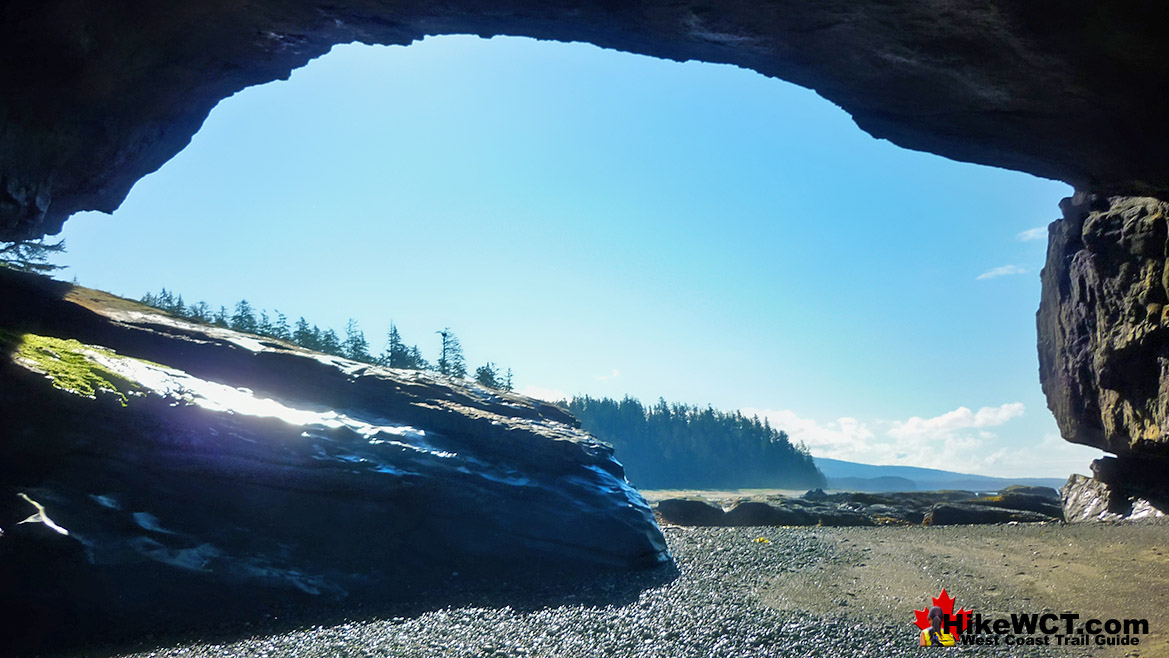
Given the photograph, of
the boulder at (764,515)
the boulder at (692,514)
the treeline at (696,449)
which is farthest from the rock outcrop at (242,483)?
the treeline at (696,449)

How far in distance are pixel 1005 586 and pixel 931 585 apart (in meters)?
1.35

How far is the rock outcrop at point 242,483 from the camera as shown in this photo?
847 centimetres

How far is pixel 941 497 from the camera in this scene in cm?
2931

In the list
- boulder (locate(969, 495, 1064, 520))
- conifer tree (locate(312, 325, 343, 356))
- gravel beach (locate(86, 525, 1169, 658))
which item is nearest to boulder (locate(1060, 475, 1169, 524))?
boulder (locate(969, 495, 1064, 520))

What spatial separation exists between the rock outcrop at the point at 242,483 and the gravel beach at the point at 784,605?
4.11 feet

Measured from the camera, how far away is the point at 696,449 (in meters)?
107

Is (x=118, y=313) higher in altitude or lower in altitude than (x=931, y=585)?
higher

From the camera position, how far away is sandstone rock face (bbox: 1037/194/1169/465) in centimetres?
1438

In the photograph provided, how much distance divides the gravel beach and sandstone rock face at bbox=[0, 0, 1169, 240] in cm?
733

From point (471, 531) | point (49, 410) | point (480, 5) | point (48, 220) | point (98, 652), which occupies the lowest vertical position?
point (98, 652)

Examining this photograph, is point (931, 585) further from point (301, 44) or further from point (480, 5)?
point (301, 44)

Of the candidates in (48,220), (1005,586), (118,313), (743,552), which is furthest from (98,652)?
(1005,586)

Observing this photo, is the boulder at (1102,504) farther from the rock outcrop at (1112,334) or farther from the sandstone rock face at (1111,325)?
the sandstone rock face at (1111,325)

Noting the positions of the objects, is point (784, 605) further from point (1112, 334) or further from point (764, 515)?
point (764, 515)
